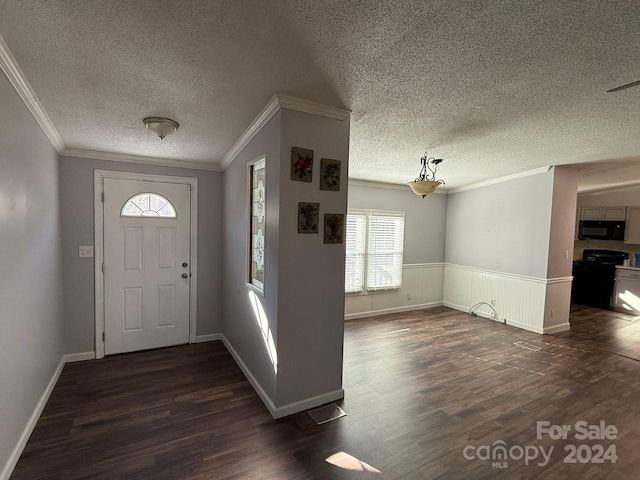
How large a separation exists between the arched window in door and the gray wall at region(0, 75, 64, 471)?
731 millimetres

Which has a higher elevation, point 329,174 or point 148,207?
point 329,174

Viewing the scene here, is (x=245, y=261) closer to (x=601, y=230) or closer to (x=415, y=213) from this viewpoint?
(x=415, y=213)

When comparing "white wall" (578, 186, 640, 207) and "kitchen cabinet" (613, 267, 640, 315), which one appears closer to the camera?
"kitchen cabinet" (613, 267, 640, 315)

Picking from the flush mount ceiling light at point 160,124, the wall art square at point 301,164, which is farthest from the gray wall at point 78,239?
the wall art square at point 301,164

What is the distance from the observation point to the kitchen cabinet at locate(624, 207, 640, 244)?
6.11 metres

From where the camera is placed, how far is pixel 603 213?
6637 millimetres

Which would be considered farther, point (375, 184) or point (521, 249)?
point (375, 184)

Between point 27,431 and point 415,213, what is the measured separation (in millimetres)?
5644

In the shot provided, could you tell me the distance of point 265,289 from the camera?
2.46m

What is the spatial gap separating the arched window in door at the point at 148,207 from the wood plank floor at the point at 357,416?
169cm

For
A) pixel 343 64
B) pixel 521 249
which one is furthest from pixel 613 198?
pixel 343 64

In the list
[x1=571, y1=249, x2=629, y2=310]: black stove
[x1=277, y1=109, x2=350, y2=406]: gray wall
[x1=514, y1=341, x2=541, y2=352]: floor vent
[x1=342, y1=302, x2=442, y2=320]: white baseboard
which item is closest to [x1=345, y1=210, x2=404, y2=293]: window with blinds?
[x1=342, y1=302, x2=442, y2=320]: white baseboard

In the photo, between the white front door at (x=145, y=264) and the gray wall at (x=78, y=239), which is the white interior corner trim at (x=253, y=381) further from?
the gray wall at (x=78, y=239)

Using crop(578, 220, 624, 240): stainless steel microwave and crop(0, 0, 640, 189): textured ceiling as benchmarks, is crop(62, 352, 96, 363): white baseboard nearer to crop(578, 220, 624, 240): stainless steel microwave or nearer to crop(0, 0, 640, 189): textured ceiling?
crop(0, 0, 640, 189): textured ceiling
